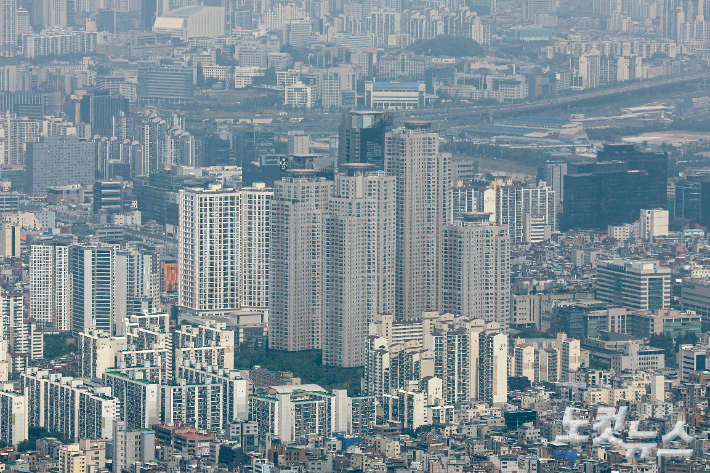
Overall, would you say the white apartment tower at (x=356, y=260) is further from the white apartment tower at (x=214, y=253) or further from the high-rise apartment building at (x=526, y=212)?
the high-rise apartment building at (x=526, y=212)

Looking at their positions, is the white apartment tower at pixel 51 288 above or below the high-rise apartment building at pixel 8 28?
below

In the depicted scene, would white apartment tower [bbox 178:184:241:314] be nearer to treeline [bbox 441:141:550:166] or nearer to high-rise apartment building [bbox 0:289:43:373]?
high-rise apartment building [bbox 0:289:43:373]

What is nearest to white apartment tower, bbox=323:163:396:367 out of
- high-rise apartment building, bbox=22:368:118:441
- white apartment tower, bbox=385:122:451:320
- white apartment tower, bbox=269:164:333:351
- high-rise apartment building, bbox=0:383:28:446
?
white apartment tower, bbox=269:164:333:351

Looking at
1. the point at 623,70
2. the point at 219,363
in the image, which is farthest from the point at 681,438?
the point at 623,70

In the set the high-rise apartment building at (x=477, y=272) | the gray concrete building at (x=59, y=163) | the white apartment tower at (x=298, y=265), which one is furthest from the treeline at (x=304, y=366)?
the gray concrete building at (x=59, y=163)

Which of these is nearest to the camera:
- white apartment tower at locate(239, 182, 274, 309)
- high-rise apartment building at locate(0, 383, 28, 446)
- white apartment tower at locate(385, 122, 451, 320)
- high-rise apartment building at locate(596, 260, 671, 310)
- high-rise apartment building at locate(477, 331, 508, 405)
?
high-rise apartment building at locate(0, 383, 28, 446)

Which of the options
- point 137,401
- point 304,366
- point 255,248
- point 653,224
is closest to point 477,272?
point 304,366

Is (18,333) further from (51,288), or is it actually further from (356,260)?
(356,260)
